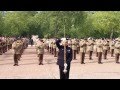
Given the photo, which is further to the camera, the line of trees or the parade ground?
the line of trees

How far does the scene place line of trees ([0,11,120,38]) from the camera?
56438mm

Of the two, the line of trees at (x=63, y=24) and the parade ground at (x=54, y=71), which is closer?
the parade ground at (x=54, y=71)

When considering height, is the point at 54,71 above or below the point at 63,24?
below

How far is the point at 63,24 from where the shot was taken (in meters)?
52.8

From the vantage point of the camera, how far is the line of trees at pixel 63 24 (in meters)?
56.4

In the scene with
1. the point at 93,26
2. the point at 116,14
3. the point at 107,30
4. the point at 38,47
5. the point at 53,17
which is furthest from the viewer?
the point at 93,26

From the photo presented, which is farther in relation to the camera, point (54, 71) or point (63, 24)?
point (63, 24)
